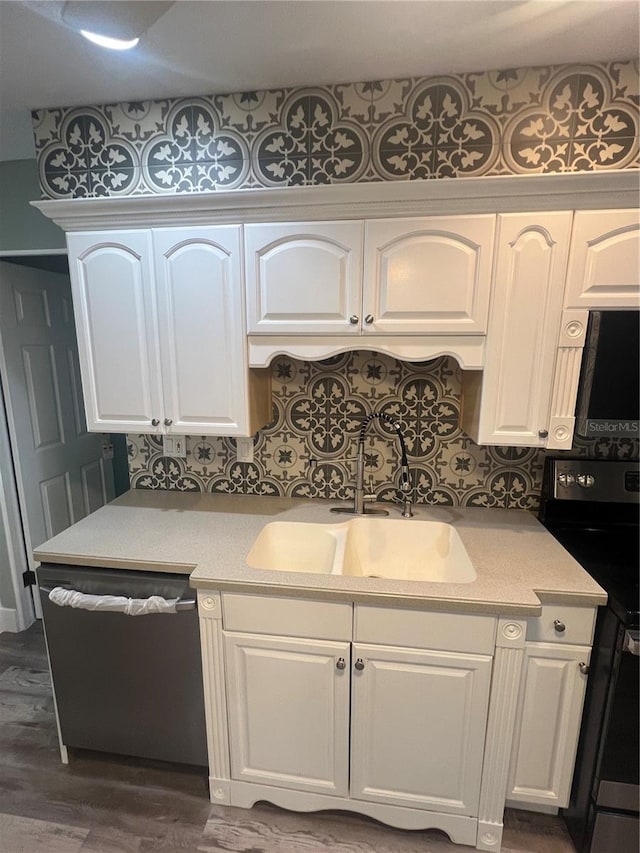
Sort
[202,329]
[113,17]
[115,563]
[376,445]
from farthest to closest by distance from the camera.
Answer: [376,445]
[202,329]
[115,563]
[113,17]

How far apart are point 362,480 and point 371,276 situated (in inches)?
32.7

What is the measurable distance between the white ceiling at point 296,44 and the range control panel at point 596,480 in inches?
56.0

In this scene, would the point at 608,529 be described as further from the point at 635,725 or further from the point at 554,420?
the point at 635,725

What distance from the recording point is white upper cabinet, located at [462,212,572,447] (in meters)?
1.43

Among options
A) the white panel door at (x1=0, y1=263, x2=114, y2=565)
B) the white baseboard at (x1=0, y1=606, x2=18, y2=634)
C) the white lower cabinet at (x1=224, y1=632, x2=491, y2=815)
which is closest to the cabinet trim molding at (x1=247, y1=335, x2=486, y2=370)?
the white lower cabinet at (x1=224, y1=632, x2=491, y2=815)

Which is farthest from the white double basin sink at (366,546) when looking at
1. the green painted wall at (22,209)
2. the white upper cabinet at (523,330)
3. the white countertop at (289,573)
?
the green painted wall at (22,209)

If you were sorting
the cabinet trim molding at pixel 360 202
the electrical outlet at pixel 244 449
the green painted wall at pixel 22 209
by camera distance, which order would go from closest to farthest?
the cabinet trim molding at pixel 360 202
the electrical outlet at pixel 244 449
the green painted wall at pixel 22 209

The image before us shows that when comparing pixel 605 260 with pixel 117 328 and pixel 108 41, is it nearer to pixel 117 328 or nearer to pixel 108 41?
pixel 108 41

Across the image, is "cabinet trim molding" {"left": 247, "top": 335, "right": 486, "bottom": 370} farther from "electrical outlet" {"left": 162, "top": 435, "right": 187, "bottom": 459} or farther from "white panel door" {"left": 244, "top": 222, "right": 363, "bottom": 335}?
"electrical outlet" {"left": 162, "top": 435, "right": 187, "bottom": 459}

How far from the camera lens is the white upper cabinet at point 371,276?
1.48 meters

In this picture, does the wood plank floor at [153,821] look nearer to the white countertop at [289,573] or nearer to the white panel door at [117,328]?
the white countertop at [289,573]

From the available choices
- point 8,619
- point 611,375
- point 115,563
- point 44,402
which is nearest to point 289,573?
point 115,563

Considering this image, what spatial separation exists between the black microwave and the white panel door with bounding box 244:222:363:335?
30.8 inches

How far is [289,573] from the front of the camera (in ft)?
4.76
